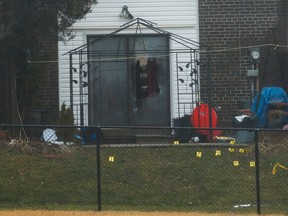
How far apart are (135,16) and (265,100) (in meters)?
3.85

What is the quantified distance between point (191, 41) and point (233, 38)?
1122 millimetres

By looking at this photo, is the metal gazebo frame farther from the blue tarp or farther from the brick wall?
the blue tarp

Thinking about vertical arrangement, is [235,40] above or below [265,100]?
above

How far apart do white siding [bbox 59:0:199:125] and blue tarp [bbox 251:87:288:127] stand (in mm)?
2118

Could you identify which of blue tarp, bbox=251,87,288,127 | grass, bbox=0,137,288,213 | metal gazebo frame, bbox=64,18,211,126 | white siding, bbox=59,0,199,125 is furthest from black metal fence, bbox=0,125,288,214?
white siding, bbox=59,0,199,125

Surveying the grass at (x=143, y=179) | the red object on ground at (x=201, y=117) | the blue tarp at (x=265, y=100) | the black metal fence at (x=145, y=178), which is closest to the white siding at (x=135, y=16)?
the red object on ground at (x=201, y=117)

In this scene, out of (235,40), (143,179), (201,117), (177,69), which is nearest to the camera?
(143,179)

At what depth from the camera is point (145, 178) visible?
11641 mm

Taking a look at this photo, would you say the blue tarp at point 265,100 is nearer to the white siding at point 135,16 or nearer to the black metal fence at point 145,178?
the white siding at point 135,16

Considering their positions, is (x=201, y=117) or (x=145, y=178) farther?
(x=201, y=117)

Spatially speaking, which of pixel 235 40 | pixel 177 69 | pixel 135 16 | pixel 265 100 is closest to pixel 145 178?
pixel 265 100

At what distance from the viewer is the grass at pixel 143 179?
11211 millimetres

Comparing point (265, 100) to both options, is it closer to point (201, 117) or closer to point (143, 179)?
point (201, 117)

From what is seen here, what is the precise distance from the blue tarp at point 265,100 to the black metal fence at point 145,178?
11.6ft
